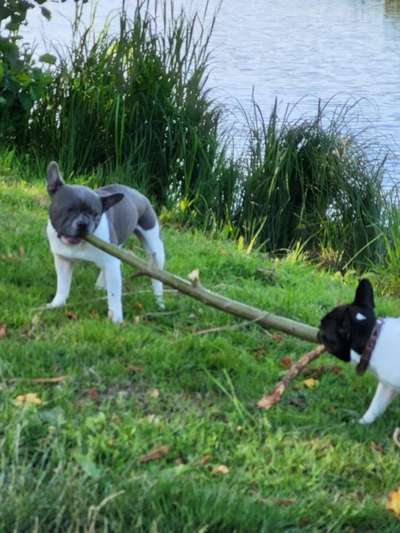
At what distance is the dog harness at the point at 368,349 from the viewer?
16.2ft

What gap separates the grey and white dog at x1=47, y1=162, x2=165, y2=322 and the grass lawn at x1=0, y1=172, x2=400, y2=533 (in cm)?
17

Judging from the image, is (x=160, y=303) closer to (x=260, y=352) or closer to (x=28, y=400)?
(x=260, y=352)

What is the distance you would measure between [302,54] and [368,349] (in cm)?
1423

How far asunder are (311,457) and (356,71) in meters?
13.5

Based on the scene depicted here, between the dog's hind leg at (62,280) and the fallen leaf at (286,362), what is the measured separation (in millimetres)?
1411

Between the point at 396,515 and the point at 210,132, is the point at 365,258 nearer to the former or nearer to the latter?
the point at 210,132

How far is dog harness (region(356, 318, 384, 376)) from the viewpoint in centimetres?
493

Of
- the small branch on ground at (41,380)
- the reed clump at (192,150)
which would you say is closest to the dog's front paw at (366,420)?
the small branch on ground at (41,380)

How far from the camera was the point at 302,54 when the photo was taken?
18453 millimetres

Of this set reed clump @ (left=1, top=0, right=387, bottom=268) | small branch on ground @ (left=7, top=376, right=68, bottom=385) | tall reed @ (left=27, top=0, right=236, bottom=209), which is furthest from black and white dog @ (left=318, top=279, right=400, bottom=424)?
tall reed @ (left=27, top=0, right=236, bottom=209)

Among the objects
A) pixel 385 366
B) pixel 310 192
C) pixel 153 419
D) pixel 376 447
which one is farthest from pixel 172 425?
pixel 310 192

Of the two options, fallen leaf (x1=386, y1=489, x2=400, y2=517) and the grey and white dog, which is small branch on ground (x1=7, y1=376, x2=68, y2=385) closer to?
the grey and white dog

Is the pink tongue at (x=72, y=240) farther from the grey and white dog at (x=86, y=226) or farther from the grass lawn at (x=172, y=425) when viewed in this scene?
the grass lawn at (x=172, y=425)

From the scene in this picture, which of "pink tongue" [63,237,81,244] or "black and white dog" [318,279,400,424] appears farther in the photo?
"pink tongue" [63,237,81,244]
